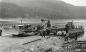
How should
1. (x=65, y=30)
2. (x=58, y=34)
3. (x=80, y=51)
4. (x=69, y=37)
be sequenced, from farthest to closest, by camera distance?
(x=65, y=30) → (x=58, y=34) → (x=69, y=37) → (x=80, y=51)

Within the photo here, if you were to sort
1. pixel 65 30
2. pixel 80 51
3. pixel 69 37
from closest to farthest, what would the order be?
pixel 80 51
pixel 69 37
pixel 65 30

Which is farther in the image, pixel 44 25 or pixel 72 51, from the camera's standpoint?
pixel 44 25

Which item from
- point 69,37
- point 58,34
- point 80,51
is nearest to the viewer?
point 80,51

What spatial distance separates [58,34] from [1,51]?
22658 millimetres

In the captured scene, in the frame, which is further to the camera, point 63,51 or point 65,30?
point 65,30

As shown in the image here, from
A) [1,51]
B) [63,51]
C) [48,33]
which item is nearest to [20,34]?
[48,33]

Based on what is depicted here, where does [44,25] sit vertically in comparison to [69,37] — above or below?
above

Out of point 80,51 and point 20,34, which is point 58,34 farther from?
point 80,51

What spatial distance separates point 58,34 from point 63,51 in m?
19.7

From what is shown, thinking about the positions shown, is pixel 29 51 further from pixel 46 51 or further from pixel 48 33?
pixel 48 33

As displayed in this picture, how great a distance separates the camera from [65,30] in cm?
4100

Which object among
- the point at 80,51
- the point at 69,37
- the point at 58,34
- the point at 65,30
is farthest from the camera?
the point at 65,30

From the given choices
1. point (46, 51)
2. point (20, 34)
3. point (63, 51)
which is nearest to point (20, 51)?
point (46, 51)

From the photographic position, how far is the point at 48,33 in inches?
1508
